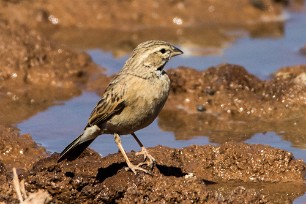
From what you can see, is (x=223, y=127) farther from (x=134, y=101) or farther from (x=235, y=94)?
(x=134, y=101)

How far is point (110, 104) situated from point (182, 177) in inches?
40.5

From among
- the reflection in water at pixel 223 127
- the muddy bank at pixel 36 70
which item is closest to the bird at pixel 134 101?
the reflection in water at pixel 223 127

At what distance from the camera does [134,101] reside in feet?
Result: 25.6

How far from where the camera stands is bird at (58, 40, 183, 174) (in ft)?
25.5

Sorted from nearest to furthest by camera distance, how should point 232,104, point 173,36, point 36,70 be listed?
point 232,104
point 36,70
point 173,36

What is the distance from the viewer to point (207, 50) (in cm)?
1379

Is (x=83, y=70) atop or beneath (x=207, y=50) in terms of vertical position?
Answer: beneath

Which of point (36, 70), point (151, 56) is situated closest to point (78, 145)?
point (151, 56)

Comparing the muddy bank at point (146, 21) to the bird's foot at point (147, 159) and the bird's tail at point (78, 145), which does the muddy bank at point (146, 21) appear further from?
the bird's foot at point (147, 159)

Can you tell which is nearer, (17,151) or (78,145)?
(78,145)

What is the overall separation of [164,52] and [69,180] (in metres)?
1.54

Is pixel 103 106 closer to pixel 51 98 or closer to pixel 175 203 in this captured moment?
pixel 175 203

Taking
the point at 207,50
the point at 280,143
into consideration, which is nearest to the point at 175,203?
the point at 280,143

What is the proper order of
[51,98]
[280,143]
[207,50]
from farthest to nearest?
[207,50] < [51,98] < [280,143]
